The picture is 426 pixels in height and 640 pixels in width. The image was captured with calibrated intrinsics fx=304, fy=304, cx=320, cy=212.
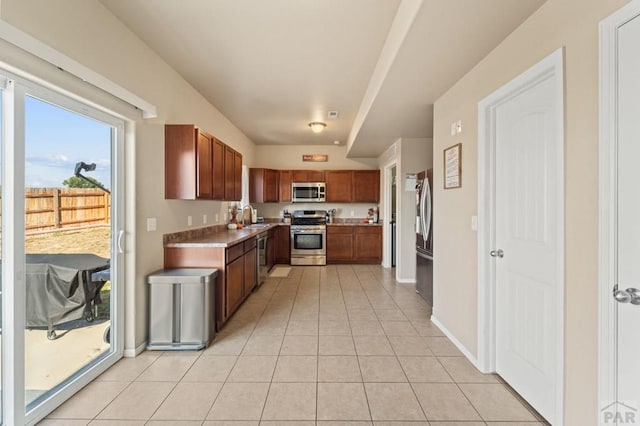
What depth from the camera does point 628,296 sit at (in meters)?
1.24

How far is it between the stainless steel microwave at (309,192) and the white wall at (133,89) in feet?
11.0

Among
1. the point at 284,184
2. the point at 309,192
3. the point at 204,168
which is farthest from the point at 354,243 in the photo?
the point at 204,168

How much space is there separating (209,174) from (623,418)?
3615 millimetres

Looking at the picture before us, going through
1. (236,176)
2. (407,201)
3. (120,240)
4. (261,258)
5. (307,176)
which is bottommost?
(261,258)

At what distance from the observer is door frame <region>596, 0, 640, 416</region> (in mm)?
1301

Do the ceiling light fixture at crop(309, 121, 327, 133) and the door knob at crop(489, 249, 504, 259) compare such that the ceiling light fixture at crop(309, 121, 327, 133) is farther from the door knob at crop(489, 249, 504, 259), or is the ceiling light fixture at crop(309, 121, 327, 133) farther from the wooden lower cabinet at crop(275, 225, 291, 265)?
the door knob at crop(489, 249, 504, 259)

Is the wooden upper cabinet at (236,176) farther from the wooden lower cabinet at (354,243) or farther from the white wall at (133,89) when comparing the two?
the wooden lower cabinet at (354,243)

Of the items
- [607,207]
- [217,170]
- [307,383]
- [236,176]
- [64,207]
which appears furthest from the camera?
[236,176]

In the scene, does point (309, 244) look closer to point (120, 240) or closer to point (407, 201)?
point (407, 201)

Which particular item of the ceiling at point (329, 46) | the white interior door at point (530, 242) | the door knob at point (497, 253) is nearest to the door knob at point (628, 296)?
the white interior door at point (530, 242)

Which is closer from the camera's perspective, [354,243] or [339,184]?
[354,243]

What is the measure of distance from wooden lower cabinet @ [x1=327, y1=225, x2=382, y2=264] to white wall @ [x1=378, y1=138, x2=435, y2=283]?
4.58 feet

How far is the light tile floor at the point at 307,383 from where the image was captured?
73.9 inches

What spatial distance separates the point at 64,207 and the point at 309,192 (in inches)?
202
